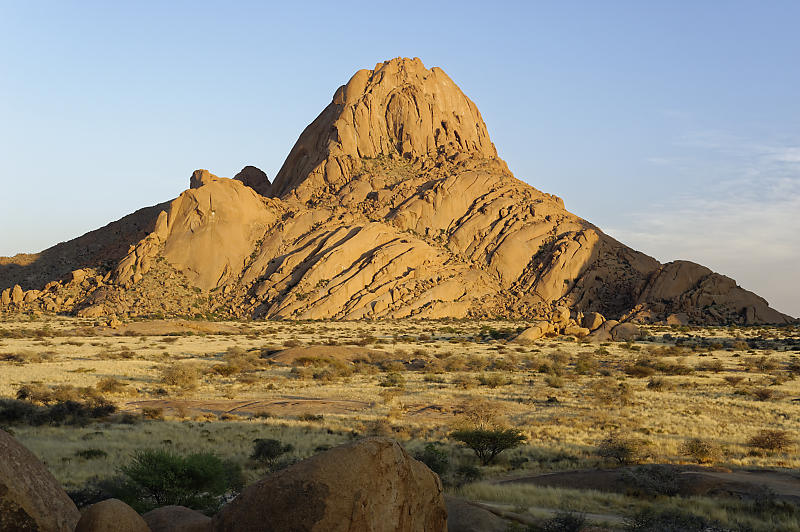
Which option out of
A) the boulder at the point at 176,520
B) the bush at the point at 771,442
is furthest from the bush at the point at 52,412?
the bush at the point at 771,442

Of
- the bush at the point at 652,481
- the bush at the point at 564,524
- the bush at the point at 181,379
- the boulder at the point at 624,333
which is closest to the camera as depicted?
the bush at the point at 564,524

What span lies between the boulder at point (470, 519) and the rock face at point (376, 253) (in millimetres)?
83276

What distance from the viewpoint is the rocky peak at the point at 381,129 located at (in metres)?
127

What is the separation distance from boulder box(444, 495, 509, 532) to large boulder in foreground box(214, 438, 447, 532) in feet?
7.18

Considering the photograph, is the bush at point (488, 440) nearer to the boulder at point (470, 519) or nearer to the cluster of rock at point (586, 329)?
the boulder at point (470, 519)

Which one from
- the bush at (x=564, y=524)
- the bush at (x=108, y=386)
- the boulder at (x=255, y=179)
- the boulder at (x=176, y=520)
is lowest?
the bush at (x=108, y=386)

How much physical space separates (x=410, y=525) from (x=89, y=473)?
12043 millimetres

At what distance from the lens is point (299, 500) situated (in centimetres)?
691

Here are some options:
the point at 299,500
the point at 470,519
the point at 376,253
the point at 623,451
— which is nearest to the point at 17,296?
the point at 376,253

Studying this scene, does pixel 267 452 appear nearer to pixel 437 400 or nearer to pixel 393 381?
pixel 437 400

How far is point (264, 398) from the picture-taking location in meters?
29.7

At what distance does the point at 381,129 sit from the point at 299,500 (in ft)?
426

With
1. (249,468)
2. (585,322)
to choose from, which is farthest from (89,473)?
(585,322)

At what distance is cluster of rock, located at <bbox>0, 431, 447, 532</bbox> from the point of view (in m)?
6.81
